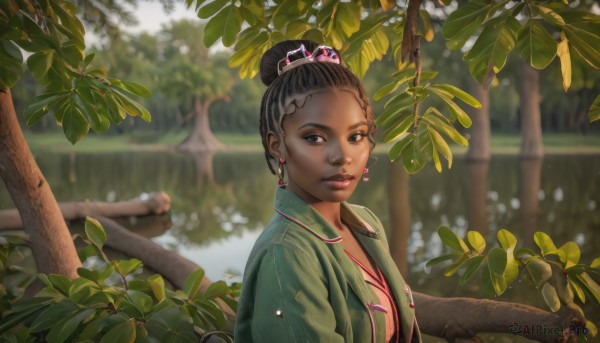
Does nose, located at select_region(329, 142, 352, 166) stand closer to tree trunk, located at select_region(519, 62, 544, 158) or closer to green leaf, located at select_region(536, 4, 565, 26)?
green leaf, located at select_region(536, 4, 565, 26)

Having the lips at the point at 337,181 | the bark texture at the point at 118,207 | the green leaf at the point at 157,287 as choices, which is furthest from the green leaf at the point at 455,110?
the bark texture at the point at 118,207

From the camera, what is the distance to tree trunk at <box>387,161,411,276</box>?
4802 mm

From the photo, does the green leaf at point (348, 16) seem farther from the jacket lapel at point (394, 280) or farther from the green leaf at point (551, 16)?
the jacket lapel at point (394, 280)

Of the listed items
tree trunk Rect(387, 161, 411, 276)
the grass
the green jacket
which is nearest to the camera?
the green jacket

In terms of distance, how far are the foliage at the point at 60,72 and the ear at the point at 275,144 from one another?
78 centimetres

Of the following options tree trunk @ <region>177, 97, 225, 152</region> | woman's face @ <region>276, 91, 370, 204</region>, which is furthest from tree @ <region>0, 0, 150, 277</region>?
tree trunk @ <region>177, 97, 225, 152</region>

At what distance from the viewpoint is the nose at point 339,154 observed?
1605 mm

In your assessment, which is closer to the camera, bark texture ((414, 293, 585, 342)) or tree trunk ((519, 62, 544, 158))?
bark texture ((414, 293, 585, 342))

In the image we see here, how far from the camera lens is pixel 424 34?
2.90 metres

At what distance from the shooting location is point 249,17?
2.33m

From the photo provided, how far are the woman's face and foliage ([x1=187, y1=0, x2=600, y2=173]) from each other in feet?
1.70

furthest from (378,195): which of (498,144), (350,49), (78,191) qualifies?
(498,144)

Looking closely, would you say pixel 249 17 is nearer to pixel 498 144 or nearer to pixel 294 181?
pixel 294 181

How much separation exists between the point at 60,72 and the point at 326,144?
1.16 meters
